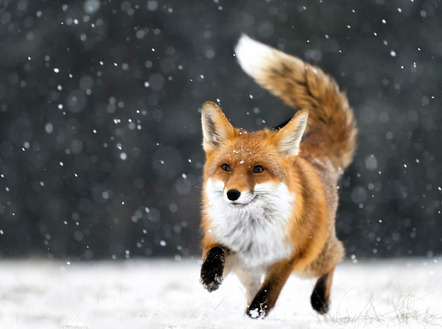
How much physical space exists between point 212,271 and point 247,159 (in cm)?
97

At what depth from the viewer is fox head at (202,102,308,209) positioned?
519 cm

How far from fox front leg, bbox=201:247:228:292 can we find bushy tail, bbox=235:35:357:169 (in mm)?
2327

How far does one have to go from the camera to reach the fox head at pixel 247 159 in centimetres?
519

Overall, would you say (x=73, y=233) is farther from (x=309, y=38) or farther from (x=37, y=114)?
(x=309, y=38)

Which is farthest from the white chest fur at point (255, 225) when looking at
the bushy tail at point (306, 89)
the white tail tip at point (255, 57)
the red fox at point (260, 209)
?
the white tail tip at point (255, 57)

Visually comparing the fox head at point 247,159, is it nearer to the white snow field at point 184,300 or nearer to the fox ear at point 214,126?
the fox ear at point 214,126

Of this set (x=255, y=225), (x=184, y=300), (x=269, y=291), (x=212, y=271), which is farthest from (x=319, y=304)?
(x=184, y=300)

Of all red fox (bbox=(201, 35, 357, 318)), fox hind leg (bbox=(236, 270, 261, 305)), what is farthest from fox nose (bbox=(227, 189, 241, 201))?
fox hind leg (bbox=(236, 270, 261, 305))

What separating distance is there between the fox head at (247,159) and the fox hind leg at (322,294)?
156 cm

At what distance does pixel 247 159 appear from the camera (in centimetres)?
534

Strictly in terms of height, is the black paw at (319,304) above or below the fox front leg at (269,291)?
below

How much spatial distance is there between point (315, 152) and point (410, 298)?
185 cm

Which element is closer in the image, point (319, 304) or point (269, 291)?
point (269, 291)

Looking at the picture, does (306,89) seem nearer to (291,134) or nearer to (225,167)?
(291,134)
